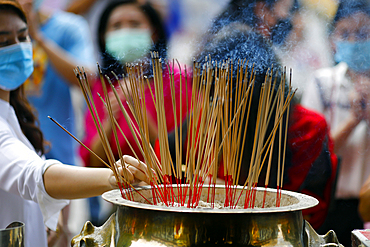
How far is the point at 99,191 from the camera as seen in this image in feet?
2.78

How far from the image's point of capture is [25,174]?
943 mm

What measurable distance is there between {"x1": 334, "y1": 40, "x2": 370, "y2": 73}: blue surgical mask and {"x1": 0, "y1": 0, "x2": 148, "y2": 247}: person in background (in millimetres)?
955

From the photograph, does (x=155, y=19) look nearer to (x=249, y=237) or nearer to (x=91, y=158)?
(x=91, y=158)

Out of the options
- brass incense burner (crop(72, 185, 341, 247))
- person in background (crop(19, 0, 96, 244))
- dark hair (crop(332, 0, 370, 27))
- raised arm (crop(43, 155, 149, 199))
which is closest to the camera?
brass incense burner (crop(72, 185, 341, 247))

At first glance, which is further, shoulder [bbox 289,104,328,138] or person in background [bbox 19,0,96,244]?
person in background [bbox 19,0,96,244]

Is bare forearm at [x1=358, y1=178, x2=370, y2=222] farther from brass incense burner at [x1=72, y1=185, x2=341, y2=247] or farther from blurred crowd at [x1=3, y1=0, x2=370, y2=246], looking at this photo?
brass incense burner at [x1=72, y1=185, x2=341, y2=247]

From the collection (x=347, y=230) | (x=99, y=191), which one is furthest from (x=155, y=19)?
(x=347, y=230)

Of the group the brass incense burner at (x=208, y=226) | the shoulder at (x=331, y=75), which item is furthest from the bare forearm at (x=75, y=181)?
the shoulder at (x=331, y=75)

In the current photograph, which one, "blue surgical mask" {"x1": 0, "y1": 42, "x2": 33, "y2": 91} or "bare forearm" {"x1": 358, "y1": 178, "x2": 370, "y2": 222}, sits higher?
"blue surgical mask" {"x1": 0, "y1": 42, "x2": 33, "y2": 91}

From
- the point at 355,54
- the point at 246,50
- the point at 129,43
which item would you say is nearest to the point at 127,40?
the point at 129,43

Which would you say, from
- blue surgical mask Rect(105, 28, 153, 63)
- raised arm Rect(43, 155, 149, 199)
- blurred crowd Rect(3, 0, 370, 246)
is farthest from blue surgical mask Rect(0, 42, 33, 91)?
raised arm Rect(43, 155, 149, 199)

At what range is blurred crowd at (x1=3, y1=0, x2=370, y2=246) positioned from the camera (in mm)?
1285

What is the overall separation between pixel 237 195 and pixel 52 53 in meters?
1.16

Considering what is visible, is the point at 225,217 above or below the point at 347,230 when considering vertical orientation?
above
